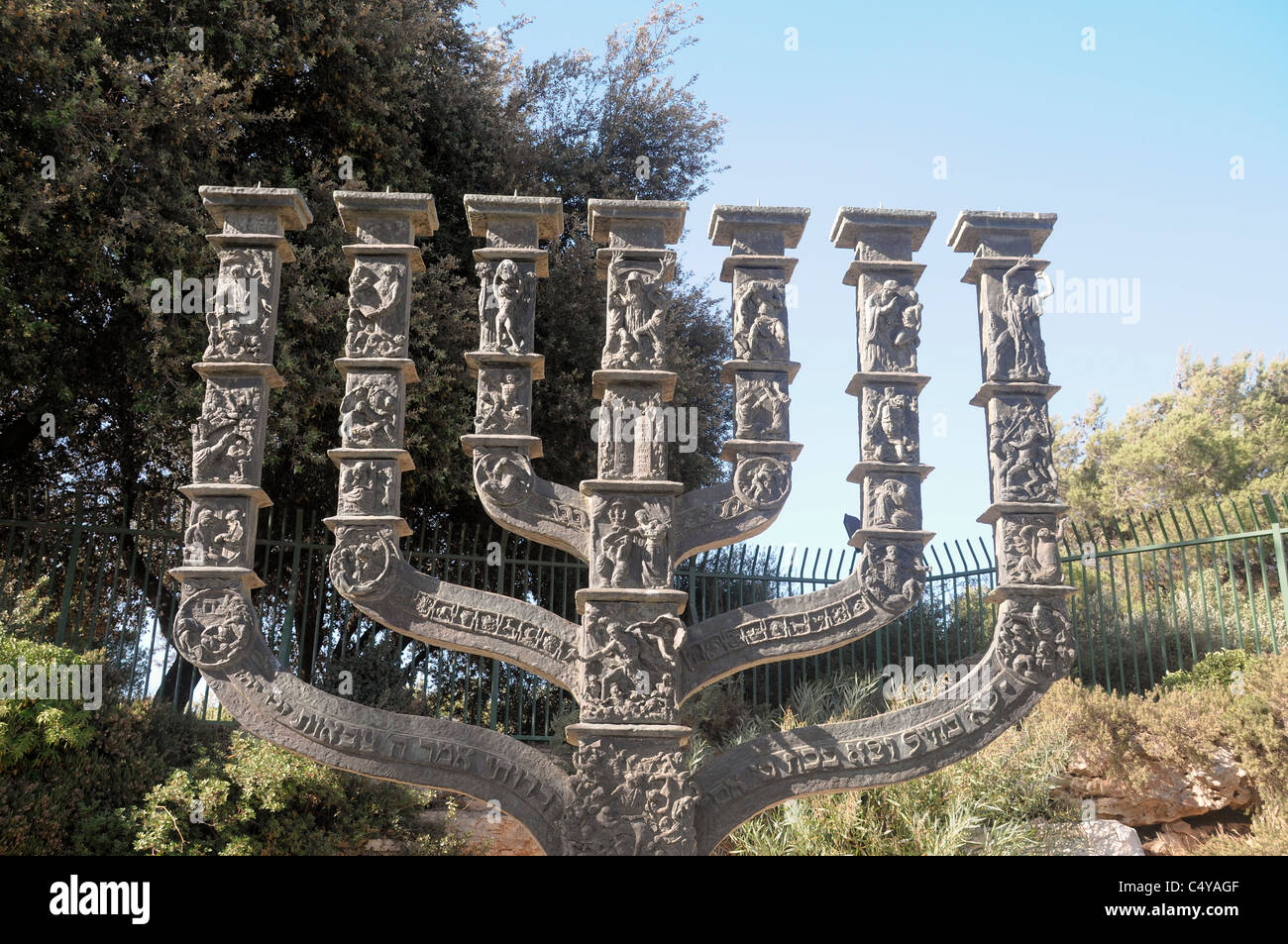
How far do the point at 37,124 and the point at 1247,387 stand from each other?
889 inches

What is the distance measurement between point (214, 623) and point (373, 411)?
51.4 inches

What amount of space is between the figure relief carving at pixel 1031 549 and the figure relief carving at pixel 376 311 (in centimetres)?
331

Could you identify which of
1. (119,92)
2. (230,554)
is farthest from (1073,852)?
(119,92)

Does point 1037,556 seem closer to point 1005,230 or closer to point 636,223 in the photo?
point 1005,230

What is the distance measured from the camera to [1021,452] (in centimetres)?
557

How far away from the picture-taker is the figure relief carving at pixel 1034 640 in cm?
529

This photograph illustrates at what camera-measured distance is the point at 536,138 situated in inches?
466

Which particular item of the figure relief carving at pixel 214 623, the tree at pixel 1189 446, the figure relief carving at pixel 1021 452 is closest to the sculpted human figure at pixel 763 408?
the figure relief carving at pixel 1021 452

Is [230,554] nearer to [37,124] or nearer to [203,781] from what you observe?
[203,781]

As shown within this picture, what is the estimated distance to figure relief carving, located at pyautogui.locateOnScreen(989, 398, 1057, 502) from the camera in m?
5.52

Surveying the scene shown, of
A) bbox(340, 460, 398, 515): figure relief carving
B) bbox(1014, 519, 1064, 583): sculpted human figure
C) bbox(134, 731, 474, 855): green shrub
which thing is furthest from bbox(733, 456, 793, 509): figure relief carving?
bbox(134, 731, 474, 855): green shrub

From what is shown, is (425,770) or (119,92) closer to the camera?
(425,770)

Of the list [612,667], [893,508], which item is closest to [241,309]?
[612,667]

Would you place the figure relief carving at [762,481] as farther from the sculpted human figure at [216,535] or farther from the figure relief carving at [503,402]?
the sculpted human figure at [216,535]
